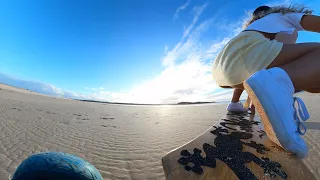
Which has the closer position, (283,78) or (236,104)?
(283,78)

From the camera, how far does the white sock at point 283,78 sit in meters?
1.78

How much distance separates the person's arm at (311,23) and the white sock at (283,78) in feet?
2.35

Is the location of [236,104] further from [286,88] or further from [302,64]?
[286,88]

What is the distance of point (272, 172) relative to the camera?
4.36ft

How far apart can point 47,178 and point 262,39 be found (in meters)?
2.11

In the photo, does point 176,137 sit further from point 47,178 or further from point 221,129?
point 47,178

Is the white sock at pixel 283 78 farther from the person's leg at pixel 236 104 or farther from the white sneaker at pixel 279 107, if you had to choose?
the person's leg at pixel 236 104

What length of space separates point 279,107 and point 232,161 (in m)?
0.58

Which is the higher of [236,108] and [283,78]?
[283,78]

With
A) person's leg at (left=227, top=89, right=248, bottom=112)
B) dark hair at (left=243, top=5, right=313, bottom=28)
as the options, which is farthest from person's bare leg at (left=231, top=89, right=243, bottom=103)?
dark hair at (left=243, top=5, right=313, bottom=28)

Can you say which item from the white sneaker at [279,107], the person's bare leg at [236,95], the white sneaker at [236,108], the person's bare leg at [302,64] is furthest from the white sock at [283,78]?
the white sneaker at [236,108]

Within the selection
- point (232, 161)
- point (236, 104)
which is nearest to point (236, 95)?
point (236, 104)

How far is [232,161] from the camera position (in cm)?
146

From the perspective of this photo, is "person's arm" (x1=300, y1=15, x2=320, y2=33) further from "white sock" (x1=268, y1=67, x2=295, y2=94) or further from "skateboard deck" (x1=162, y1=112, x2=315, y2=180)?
"skateboard deck" (x1=162, y1=112, x2=315, y2=180)
